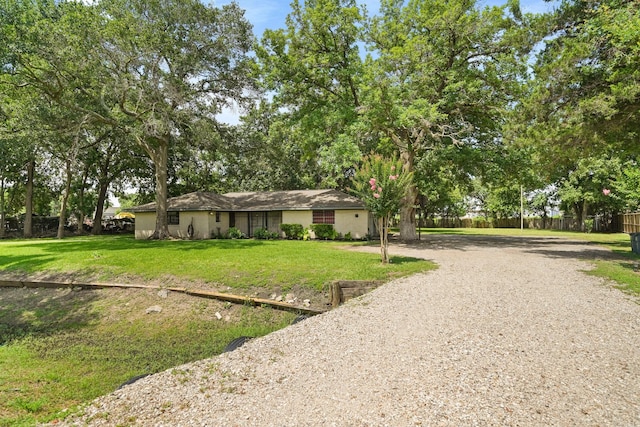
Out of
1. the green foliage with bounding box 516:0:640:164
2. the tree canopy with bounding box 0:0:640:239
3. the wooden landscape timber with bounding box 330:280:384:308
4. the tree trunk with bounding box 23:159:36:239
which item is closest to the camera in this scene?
the wooden landscape timber with bounding box 330:280:384:308

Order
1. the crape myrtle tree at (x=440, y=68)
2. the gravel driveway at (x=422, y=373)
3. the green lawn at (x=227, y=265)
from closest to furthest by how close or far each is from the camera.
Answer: the gravel driveway at (x=422, y=373)
the green lawn at (x=227, y=265)
the crape myrtle tree at (x=440, y=68)

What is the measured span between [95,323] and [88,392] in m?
3.92

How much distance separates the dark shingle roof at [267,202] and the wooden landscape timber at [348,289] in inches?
506

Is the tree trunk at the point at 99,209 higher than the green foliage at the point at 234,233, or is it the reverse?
the tree trunk at the point at 99,209

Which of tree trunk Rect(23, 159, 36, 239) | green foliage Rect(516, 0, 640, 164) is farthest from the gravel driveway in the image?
tree trunk Rect(23, 159, 36, 239)

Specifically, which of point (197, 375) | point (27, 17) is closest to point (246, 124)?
point (27, 17)

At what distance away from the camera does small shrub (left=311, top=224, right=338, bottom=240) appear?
21.8m

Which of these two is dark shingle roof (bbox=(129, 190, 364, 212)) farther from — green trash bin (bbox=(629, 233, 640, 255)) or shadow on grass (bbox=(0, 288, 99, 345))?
green trash bin (bbox=(629, 233, 640, 255))

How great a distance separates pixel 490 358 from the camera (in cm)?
439

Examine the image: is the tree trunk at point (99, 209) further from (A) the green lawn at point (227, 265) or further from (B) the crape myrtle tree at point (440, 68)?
(B) the crape myrtle tree at point (440, 68)

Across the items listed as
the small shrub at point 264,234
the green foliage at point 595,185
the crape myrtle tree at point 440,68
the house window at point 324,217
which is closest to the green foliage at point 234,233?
the small shrub at point 264,234

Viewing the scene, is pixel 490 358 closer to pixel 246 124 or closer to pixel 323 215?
pixel 323 215

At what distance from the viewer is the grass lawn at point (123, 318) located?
221 inches

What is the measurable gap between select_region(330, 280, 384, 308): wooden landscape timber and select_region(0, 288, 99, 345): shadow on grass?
6.10 meters
